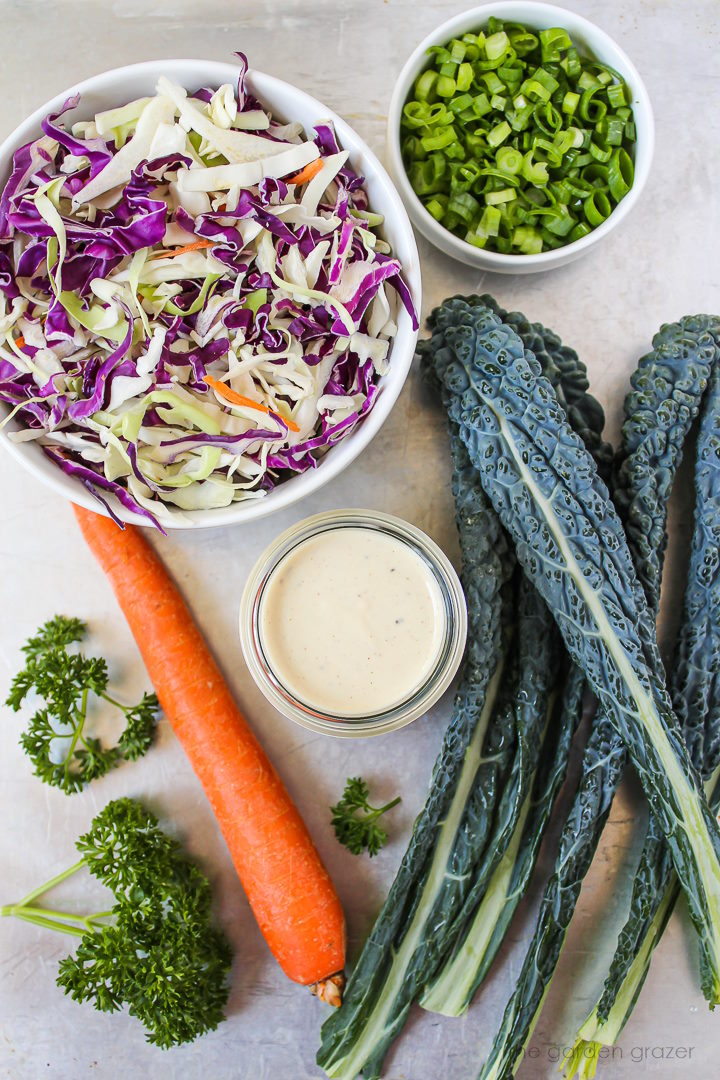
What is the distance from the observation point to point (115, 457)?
145cm

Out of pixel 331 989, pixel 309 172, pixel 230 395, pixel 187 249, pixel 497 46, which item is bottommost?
pixel 331 989

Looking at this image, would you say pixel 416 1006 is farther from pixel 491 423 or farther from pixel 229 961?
pixel 491 423

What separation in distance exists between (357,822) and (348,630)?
1.47 ft

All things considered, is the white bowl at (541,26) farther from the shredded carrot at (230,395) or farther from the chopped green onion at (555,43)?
the shredded carrot at (230,395)

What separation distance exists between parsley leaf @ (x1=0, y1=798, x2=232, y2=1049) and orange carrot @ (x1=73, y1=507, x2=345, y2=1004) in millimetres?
126

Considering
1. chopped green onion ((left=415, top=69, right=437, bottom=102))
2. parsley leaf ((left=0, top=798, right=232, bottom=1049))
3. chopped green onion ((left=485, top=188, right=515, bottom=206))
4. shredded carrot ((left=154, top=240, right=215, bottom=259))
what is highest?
chopped green onion ((left=415, top=69, right=437, bottom=102))

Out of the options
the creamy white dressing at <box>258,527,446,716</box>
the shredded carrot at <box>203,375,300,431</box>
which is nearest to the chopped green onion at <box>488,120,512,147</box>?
the shredded carrot at <box>203,375,300,431</box>

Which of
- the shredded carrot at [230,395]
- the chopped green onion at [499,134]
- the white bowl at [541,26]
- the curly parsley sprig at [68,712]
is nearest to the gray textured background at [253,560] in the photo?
the curly parsley sprig at [68,712]

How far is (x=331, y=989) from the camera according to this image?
1717 millimetres

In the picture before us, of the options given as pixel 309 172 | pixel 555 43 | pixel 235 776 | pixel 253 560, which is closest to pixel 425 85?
pixel 555 43

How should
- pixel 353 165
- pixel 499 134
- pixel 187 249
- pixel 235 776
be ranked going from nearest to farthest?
pixel 187 249 → pixel 353 165 → pixel 499 134 → pixel 235 776

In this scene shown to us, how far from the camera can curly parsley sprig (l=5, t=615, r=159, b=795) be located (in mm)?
1735

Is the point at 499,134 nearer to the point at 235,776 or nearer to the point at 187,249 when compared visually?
the point at 187,249

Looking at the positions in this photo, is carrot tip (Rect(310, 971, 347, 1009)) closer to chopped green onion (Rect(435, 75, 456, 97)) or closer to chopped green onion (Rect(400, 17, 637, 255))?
chopped green onion (Rect(400, 17, 637, 255))
